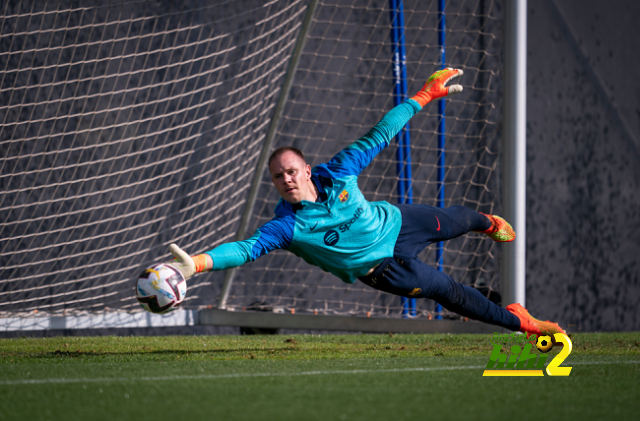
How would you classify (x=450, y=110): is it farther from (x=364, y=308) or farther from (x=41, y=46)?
(x=41, y=46)

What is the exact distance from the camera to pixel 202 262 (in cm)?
231

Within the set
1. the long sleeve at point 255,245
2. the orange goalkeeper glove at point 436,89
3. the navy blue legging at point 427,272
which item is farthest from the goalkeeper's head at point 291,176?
the orange goalkeeper glove at point 436,89

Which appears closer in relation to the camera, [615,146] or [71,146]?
[71,146]

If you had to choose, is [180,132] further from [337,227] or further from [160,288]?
[160,288]

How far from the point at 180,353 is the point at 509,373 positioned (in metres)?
1.58

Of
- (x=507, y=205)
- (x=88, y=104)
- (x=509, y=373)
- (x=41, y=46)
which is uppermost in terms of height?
(x=41, y=46)

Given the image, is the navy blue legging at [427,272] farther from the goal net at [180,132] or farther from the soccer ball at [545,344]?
the goal net at [180,132]

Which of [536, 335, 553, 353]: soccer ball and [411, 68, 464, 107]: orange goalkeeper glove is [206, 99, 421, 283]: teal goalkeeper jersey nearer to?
[411, 68, 464, 107]: orange goalkeeper glove

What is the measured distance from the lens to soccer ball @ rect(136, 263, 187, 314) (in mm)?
2221

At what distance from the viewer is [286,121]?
5488mm

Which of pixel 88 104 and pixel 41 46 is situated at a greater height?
pixel 41 46

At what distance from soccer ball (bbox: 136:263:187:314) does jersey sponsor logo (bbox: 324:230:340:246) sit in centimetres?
64

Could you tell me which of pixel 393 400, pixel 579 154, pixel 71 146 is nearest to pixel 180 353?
pixel 393 400

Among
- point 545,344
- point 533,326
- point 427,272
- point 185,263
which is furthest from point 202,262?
point 533,326
